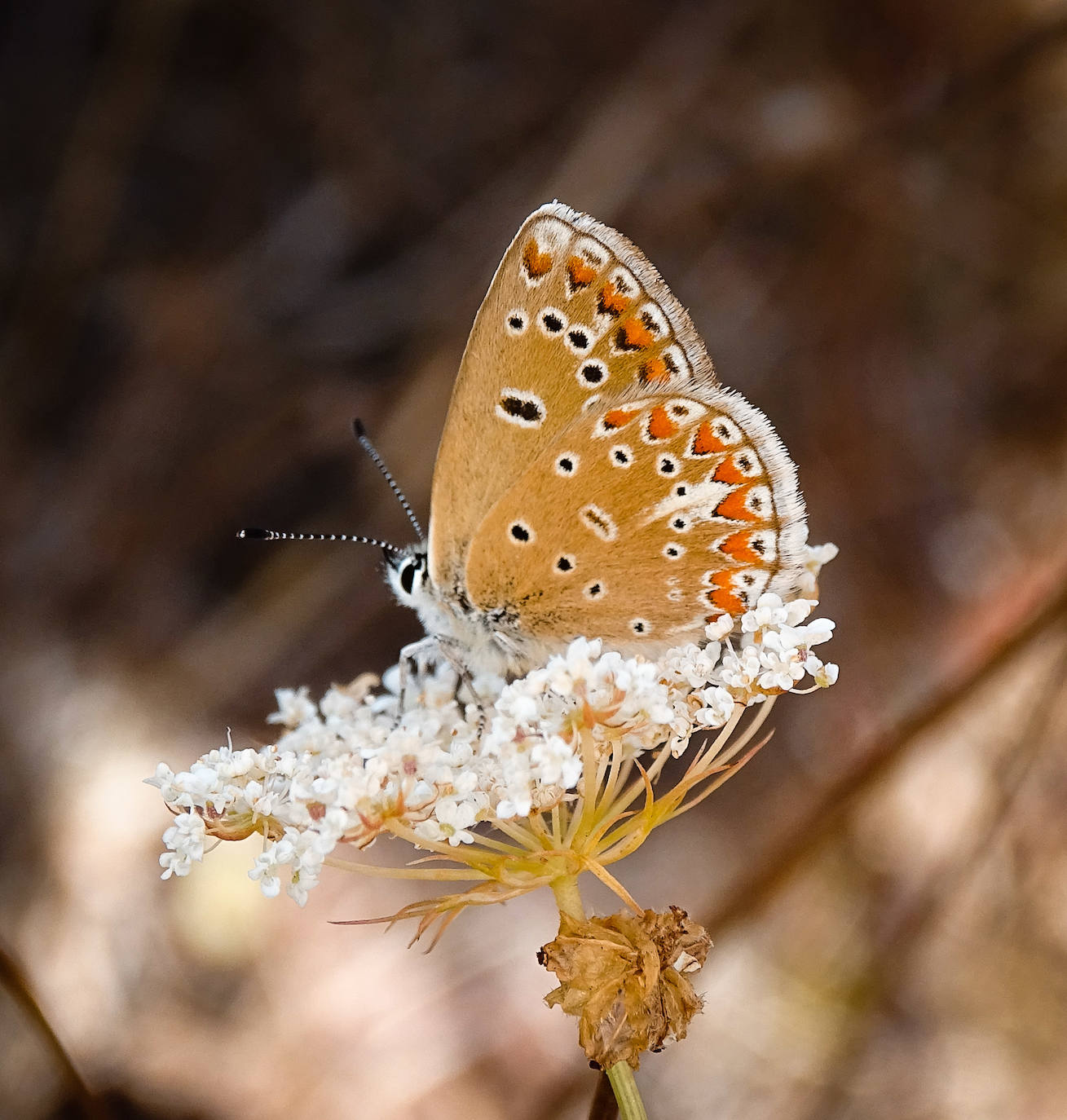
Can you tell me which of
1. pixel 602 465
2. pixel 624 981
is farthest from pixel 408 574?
pixel 624 981

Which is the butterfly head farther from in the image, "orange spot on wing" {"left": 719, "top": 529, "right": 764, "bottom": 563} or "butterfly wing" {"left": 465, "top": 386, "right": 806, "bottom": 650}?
"orange spot on wing" {"left": 719, "top": 529, "right": 764, "bottom": 563}

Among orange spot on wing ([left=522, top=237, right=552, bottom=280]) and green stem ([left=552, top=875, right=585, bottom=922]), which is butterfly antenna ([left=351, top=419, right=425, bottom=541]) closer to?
orange spot on wing ([left=522, top=237, right=552, bottom=280])

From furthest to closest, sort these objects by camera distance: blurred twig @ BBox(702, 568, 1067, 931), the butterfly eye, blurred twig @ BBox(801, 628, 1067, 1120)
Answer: blurred twig @ BBox(702, 568, 1067, 931), blurred twig @ BBox(801, 628, 1067, 1120), the butterfly eye

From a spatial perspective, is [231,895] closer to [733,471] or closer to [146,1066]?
[146,1066]

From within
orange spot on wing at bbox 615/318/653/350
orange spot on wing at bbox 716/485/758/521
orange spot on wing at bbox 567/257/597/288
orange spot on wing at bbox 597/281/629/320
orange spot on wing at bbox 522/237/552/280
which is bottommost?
orange spot on wing at bbox 716/485/758/521

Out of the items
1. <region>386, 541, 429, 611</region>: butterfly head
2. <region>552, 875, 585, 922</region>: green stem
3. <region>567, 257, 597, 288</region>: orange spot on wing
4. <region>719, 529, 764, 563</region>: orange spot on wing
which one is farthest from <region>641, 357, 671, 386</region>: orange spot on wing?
<region>552, 875, 585, 922</region>: green stem

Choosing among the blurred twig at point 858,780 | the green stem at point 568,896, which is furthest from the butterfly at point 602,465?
the blurred twig at point 858,780

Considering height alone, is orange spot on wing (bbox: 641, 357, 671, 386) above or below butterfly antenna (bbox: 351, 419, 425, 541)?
below

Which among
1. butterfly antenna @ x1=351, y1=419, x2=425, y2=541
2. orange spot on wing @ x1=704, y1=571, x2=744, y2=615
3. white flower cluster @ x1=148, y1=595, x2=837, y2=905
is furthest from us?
butterfly antenna @ x1=351, y1=419, x2=425, y2=541

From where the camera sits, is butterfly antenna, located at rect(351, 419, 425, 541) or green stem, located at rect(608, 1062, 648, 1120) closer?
green stem, located at rect(608, 1062, 648, 1120)
